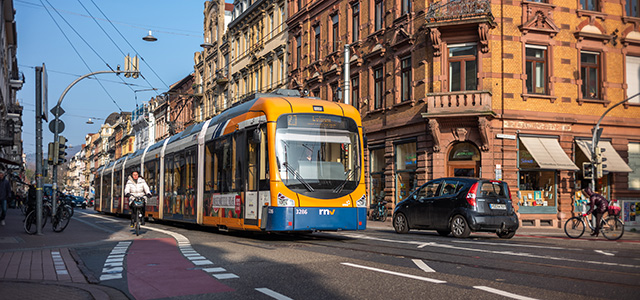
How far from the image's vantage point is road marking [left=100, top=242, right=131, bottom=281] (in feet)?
28.8

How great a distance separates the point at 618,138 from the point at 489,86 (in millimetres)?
6992

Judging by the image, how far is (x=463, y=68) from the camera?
26828 mm

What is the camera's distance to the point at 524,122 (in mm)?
26734

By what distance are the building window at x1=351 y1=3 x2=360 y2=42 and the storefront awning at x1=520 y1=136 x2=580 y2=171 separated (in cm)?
1104

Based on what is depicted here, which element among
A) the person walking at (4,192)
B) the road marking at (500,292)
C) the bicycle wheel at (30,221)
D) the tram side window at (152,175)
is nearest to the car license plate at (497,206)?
the road marking at (500,292)

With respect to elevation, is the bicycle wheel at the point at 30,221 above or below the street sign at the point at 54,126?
below

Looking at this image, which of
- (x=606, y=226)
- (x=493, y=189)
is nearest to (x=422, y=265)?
(x=493, y=189)

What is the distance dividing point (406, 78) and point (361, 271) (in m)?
21.7

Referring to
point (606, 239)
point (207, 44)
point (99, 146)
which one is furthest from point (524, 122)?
point (99, 146)

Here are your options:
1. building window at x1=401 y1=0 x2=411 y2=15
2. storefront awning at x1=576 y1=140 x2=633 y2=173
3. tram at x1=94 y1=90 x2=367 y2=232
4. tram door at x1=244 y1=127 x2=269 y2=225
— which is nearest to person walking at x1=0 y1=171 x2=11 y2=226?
tram at x1=94 y1=90 x2=367 y2=232

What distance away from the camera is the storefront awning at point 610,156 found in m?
27.4

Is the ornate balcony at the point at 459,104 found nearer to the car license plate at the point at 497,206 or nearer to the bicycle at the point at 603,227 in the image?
the bicycle at the point at 603,227

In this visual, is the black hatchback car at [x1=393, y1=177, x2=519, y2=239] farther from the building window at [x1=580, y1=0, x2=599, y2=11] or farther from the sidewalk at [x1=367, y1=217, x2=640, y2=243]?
the building window at [x1=580, y1=0, x2=599, y2=11]

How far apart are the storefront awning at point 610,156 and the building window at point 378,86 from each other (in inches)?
369
